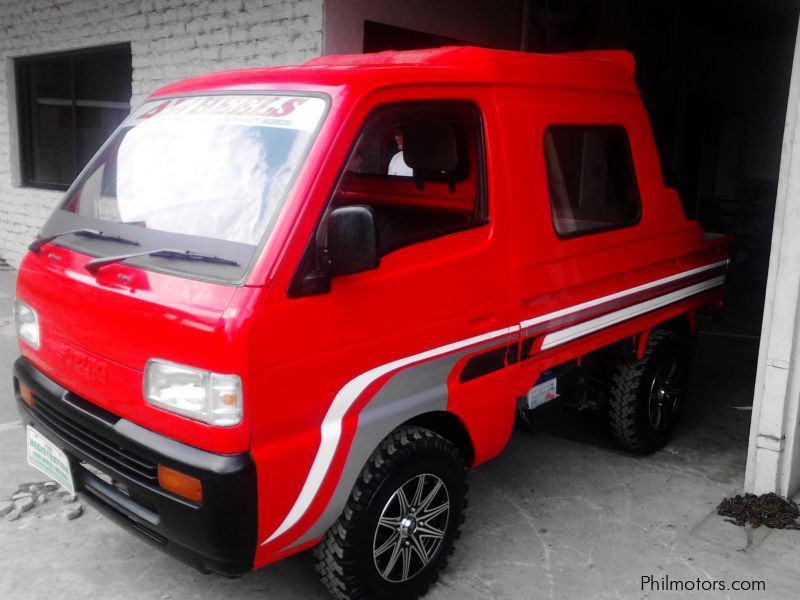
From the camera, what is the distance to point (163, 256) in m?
2.54

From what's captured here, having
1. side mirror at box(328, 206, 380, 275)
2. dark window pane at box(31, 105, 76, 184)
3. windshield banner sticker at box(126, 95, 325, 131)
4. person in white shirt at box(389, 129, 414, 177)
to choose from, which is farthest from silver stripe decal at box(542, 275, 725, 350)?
dark window pane at box(31, 105, 76, 184)

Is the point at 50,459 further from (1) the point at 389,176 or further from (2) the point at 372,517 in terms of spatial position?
(1) the point at 389,176

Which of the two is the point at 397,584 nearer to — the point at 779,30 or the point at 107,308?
the point at 107,308

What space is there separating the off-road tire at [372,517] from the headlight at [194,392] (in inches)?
25.1

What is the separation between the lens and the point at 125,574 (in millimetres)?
3115

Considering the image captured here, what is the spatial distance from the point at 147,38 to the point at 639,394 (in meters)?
5.09

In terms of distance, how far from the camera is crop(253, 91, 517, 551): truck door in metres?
2.39

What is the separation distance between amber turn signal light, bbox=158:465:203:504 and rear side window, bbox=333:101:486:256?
94 cm

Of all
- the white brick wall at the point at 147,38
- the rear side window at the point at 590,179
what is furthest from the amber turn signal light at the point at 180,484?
the white brick wall at the point at 147,38

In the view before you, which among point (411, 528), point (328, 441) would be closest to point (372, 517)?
point (411, 528)

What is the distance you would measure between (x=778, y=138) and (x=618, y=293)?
35.7 ft

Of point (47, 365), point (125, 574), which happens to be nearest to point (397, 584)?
point (125, 574)

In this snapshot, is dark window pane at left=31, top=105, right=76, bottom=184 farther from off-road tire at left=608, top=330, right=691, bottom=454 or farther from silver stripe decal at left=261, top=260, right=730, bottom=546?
silver stripe decal at left=261, top=260, right=730, bottom=546

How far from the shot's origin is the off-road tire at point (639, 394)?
426cm
